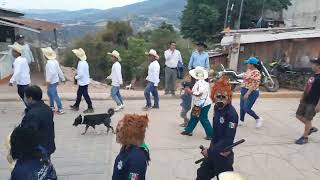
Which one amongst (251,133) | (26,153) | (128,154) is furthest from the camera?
(251,133)

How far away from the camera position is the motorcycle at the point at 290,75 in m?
13.4

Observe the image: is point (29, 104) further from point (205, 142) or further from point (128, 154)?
point (205, 142)

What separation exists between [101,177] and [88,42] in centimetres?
3009

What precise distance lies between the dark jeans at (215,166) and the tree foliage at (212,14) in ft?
102

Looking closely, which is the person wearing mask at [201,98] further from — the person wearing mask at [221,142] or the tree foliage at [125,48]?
the tree foliage at [125,48]

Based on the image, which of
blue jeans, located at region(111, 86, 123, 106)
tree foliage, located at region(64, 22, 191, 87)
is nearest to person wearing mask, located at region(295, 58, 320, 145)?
blue jeans, located at region(111, 86, 123, 106)

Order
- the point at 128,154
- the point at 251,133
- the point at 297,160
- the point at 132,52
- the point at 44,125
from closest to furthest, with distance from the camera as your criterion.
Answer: the point at 128,154
the point at 44,125
the point at 297,160
the point at 251,133
the point at 132,52

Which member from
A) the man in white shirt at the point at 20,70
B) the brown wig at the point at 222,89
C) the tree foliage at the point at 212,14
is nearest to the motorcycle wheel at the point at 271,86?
the man in white shirt at the point at 20,70

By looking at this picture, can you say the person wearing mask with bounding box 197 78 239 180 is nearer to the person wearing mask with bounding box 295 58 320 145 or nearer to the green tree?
the person wearing mask with bounding box 295 58 320 145

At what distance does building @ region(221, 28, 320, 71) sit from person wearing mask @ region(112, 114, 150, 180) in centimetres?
1191

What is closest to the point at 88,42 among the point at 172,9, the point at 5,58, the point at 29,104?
the point at 5,58

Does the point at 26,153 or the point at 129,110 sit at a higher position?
the point at 26,153

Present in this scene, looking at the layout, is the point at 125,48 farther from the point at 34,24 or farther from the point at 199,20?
the point at 34,24

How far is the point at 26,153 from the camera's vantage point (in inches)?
127
